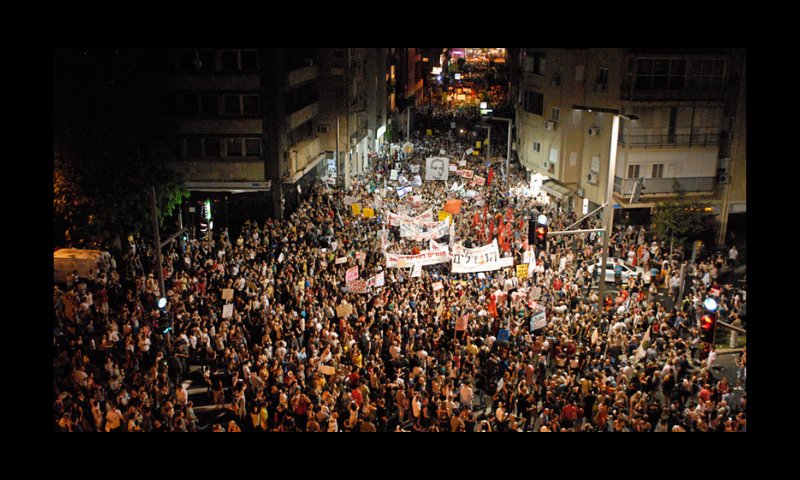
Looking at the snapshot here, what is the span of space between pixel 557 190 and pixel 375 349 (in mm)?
23442

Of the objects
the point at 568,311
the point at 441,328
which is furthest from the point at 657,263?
the point at 441,328

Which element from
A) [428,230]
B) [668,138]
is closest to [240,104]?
[428,230]

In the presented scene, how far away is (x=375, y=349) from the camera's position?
16.7 m

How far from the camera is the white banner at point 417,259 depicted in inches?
819

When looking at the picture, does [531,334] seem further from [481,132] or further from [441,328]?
[481,132]

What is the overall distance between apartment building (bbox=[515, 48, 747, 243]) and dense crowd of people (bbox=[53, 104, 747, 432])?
28.0ft

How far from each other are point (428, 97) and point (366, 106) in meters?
70.3

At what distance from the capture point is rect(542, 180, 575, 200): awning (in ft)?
120

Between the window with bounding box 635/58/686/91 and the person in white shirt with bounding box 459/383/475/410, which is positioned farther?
the window with bounding box 635/58/686/91

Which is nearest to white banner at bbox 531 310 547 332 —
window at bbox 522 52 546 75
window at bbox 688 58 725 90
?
window at bbox 688 58 725 90

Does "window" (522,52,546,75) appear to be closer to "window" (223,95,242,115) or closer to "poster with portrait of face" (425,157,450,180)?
"poster with portrait of face" (425,157,450,180)

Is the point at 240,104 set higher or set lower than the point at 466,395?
higher

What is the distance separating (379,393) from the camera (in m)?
15.1

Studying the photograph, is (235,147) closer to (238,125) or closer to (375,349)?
(238,125)
